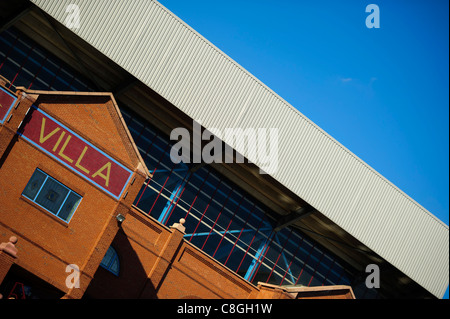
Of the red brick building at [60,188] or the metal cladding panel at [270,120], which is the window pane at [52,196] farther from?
the metal cladding panel at [270,120]

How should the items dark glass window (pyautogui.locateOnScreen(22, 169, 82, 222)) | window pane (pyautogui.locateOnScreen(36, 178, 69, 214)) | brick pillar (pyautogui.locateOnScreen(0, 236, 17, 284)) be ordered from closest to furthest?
1. brick pillar (pyautogui.locateOnScreen(0, 236, 17, 284))
2. dark glass window (pyautogui.locateOnScreen(22, 169, 82, 222))
3. window pane (pyautogui.locateOnScreen(36, 178, 69, 214))

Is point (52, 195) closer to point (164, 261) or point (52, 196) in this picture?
point (52, 196)

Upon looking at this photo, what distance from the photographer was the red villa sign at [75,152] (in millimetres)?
20922

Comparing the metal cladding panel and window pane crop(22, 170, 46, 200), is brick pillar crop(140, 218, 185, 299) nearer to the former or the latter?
the metal cladding panel

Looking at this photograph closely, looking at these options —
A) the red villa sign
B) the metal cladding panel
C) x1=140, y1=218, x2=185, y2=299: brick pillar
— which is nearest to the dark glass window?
the red villa sign

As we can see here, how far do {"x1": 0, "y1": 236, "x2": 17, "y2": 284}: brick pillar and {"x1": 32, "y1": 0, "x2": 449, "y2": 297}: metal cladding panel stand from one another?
33.8 ft

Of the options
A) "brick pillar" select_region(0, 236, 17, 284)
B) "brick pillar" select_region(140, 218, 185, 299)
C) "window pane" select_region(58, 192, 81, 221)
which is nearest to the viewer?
"brick pillar" select_region(0, 236, 17, 284)

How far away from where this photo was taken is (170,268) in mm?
26406

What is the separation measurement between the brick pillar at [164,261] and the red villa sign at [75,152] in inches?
198

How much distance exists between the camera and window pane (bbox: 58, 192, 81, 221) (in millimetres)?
21203

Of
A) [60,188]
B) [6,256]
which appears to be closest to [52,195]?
[60,188]
